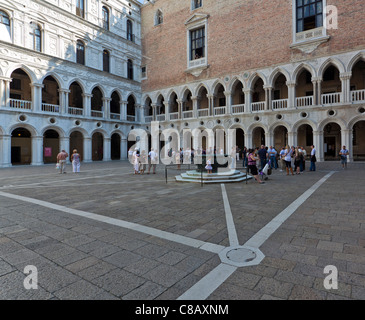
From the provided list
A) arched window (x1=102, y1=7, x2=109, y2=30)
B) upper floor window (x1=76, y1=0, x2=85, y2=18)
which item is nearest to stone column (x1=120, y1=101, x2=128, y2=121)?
arched window (x1=102, y1=7, x2=109, y2=30)

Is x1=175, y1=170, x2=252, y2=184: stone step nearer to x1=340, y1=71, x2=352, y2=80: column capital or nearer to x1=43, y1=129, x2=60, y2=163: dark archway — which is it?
x1=340, y1=71, x2=352, y2=80: column capital

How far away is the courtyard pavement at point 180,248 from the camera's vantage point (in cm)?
256

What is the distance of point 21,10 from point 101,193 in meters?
22.7

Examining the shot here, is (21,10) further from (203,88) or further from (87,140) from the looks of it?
(203,88)

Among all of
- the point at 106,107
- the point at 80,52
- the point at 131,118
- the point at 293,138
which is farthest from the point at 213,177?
the point at 131,118

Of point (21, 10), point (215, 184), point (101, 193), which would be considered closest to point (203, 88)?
point (21, 10)

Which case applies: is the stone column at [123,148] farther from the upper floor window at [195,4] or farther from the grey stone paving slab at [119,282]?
the grey stone paving slab at [119,282]

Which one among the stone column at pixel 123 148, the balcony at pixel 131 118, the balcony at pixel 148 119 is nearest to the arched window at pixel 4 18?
the balcony at pixel 131 118

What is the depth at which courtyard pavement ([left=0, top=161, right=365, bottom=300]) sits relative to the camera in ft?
8.41

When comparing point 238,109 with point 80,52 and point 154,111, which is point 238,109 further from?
point 80,52

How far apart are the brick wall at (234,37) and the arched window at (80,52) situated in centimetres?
879

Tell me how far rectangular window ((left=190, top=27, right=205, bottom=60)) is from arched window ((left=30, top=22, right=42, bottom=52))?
1631cm

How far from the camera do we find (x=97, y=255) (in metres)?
3.42

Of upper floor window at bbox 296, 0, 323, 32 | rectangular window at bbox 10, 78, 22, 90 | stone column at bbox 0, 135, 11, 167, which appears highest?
upper floor window at bbox 296, 0, 323, 32
